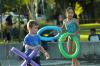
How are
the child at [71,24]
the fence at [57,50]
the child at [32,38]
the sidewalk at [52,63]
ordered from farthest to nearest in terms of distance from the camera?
the fence at [57,50], the sidewalk at [52,63], the child at [71,24], the child at [32,38]

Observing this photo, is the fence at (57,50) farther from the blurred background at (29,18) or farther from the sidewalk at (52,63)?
the sidewalk at (52,63)

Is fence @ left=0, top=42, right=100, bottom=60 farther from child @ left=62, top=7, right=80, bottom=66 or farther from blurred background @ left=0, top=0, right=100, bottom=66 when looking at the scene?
child @ left=62, top=7, right=80, bottom=66

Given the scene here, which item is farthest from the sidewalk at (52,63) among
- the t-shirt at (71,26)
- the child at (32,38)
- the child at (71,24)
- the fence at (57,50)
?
the child at (32,38)

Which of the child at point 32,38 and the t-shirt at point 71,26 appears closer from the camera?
the child at point 32,38

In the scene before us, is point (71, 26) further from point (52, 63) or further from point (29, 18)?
point (29, 18)

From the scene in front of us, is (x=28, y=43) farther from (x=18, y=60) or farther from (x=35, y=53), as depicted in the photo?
(x=18, y=60)

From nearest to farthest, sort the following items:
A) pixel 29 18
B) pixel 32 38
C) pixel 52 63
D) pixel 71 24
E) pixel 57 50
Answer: pixel 32 38 < pixel 71 24 < pixel 52 63 < pixel 57 50 < pixel 29 18

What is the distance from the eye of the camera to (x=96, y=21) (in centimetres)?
5700

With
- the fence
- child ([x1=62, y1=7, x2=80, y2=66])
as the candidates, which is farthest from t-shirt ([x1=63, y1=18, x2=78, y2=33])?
the fence

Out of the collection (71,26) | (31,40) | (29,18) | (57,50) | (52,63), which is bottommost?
(29,18)

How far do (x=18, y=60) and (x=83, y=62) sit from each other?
2441mm

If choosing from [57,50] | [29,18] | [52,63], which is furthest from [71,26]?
[29,18]

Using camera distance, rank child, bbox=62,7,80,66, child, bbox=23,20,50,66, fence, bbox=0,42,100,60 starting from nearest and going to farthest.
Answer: child, bbox=23,20,50,66 → child, bbox=62,7,80,66 → fence, bbox=0,42,100,60

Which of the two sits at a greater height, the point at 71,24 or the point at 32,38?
the point at 32,38
